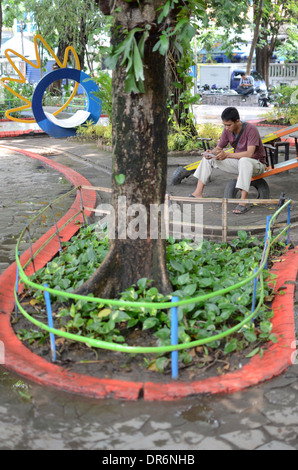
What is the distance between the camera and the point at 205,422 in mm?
3395

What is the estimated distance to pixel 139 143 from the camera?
4547 mm

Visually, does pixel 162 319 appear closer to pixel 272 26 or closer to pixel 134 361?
pixel 134 361

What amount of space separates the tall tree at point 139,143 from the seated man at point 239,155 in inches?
110

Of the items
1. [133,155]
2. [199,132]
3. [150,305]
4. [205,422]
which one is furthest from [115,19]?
[199,132]

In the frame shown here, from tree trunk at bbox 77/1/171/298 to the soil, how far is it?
1.75 feet

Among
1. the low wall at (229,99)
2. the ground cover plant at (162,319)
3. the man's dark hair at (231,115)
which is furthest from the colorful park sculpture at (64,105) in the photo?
the low wall at (229,99)

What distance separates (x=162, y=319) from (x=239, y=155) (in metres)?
3.62

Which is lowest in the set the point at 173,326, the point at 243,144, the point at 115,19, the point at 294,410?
the point at 294,410

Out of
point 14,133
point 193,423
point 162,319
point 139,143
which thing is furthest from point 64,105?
point 193,423

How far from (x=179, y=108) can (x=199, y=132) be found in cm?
133

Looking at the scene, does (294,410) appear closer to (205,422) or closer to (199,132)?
(205,422)

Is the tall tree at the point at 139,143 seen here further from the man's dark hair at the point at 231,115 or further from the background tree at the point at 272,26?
the background tree at the point at 272,26

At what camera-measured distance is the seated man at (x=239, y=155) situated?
23.9 ft

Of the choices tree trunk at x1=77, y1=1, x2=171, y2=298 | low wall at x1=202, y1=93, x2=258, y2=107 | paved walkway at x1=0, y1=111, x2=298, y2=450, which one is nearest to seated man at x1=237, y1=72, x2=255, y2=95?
low wall at x1=202, y1=93, x2=258, y2=107
